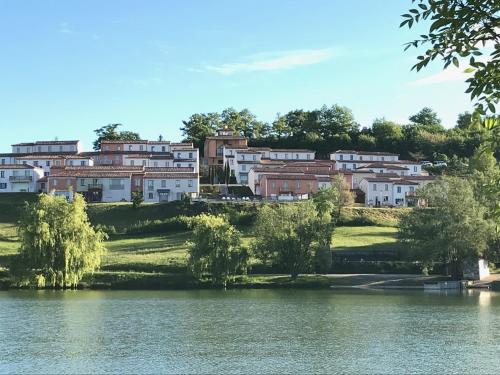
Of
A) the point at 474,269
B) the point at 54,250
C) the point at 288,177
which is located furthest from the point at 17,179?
the point at 474,269

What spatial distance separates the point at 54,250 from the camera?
5534cm

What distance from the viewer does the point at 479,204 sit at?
206 ft

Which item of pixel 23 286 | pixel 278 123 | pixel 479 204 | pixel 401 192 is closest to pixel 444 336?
pixel 479 204

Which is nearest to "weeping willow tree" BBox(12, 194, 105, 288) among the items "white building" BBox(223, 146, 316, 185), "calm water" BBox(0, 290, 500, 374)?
"calm water" BBox(0, 290, 500, 374)

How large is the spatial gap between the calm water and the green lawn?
21284 millimetres

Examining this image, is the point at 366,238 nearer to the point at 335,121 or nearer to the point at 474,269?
the point at 474,269

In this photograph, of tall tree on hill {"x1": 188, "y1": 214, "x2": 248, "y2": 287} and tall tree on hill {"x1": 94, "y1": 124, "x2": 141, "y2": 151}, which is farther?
tall tree on hill {"x1": 94, "y1": 124, "x2": 141, "y2": 151}

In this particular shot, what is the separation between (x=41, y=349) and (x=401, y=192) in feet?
274

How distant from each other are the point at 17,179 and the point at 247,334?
84765 mm

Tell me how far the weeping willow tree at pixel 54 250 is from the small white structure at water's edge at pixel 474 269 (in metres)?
37.7

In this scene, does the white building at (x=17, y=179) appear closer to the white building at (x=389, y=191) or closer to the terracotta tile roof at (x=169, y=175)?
the terracotta tile roof at (x=169, y=175)

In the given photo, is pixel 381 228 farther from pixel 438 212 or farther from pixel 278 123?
pixel 278 123

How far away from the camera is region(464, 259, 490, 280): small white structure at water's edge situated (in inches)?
2511

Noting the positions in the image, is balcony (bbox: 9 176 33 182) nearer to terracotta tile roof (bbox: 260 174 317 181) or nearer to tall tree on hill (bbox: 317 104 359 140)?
terracotta tile roof (bbox: 260 174 317 181)
